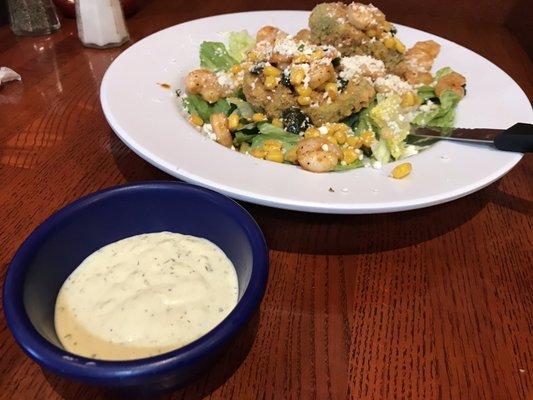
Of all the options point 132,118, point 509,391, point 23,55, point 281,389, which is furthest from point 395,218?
point 23,55

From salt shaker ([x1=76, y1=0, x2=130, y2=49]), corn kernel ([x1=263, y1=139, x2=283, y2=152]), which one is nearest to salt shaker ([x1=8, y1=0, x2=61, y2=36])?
salt shaker ([x1=76, y1=0, x2=130, y2=49])

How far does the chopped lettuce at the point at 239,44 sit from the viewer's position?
265 centimetres

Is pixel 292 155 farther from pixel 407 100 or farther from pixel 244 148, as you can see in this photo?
pixel 407 100

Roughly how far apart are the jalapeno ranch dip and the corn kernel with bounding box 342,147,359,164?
2.47ft

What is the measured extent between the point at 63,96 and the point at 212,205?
4.93 ft

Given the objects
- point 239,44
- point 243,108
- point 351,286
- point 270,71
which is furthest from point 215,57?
point 351,286

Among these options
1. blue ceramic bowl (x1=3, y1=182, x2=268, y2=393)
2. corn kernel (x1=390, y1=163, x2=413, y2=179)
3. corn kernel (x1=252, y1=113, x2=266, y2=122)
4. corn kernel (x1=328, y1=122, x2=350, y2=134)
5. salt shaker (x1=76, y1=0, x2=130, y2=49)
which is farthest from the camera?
salt shaker (x1=76, y1=0, x2=130, y2=49)

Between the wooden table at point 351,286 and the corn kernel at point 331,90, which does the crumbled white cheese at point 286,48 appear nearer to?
the corn kernel at point 331,90

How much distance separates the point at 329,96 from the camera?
210 centimetres

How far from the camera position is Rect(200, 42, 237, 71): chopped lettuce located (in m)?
2.52

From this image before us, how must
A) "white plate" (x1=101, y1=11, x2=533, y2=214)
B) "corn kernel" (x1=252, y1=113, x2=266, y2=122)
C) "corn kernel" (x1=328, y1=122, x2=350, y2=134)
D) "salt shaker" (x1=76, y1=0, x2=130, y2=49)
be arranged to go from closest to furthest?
"white plate" (x1=101, y1=11, x2=533, y2=214) → "corn kernel" (x1=328, y1=122, x2=350, y2=134) → "corn kernel" (x1=252, y1=113, x2=266, y2=122) → "salt shaker" (x1=76, y1=0, x2=130, y2=49)

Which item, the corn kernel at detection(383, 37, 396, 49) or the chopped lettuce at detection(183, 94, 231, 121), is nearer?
the chopped lettuce at detection(183, 94, 231, 121)

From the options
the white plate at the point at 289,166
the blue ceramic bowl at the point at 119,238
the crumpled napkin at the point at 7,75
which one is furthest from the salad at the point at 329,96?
the crumpled napkin at the point at 7,75

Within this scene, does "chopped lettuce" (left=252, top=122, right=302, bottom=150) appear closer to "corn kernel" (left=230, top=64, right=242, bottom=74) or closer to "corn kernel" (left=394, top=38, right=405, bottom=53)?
"corn kernel" (left=230, top=64, right=242, bottom=74)
